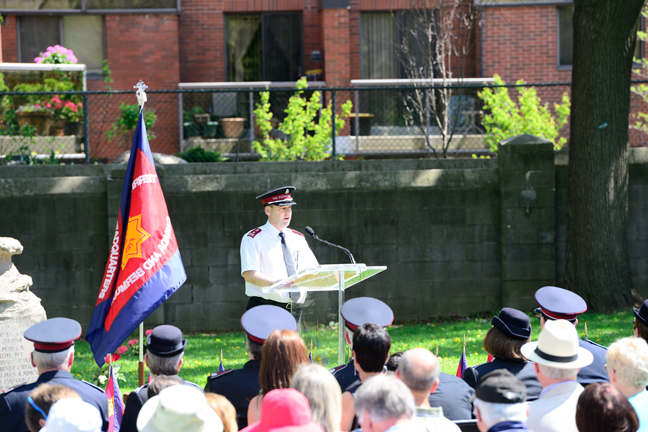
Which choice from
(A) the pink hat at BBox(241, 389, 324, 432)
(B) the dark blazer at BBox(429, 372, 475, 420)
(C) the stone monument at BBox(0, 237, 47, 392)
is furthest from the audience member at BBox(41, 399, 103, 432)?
(C) the stone monument at BBox(0, 237, 47, 392)

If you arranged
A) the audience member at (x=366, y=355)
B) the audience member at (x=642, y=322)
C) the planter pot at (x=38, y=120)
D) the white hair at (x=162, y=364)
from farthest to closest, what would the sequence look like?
the planter pot at (x=38, y=120) → the audience member at (x=642, y=322) → the white hair at (x=162, y=364) → the audience member at (x=366, y=355)

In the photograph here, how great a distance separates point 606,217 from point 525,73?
717 centimetres

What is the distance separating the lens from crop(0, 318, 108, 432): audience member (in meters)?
4.17

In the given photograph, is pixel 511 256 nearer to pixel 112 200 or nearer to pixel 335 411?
pixel 112 200

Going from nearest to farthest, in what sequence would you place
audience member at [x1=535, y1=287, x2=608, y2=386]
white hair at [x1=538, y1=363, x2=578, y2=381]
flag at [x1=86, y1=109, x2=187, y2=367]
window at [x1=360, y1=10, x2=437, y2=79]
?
white hair at [x1=538, y1=363, x2=578, y2=381], audience member at [x1=535, y1=287, x2=608, y2=386], flag at [x1=86, y1=109, x2=187, y2=367], window at [x1=360, y1=10, x2=437, y2=79]

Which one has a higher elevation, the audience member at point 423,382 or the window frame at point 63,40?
the window frame at point 63,40

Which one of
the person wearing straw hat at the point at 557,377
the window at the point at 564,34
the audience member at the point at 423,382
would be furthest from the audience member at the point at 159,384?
the window at the point at 564,34

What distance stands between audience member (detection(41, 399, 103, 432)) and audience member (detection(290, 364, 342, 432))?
2.92 ft

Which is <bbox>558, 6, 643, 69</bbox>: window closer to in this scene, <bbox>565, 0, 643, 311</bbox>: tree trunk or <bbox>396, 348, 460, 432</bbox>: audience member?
<bbox>565, 0, 643, 311</bbox>: tree trunk

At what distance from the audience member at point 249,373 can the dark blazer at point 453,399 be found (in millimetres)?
1015

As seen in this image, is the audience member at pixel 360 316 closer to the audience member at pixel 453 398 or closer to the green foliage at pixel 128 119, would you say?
the audience member at pixel 453 398

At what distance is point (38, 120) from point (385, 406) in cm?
1033

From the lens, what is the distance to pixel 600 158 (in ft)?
32.1

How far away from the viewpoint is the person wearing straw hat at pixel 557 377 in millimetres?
3639
